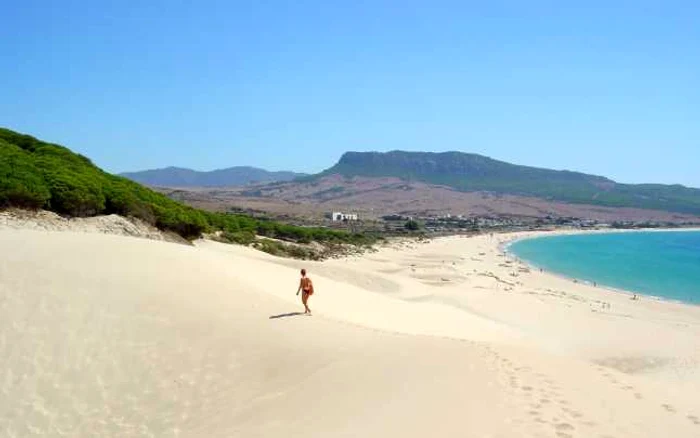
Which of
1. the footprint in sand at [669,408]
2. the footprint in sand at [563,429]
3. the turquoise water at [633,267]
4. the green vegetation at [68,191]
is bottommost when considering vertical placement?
the turquoise water at [633,267]

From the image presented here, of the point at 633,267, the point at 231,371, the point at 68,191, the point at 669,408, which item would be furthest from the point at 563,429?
the point at 633,267

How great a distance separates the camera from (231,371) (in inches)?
432

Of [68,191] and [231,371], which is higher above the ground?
[68,191]

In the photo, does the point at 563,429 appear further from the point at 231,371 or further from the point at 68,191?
the point at 68,191

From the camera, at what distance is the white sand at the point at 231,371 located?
8.94 metres

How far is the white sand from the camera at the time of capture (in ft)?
29.3

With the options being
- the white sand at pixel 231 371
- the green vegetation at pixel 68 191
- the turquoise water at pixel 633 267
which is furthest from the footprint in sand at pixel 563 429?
the turquoise water at pixel 633 267

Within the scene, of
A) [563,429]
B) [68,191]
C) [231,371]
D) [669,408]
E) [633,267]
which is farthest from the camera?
[633,267]

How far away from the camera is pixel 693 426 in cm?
898

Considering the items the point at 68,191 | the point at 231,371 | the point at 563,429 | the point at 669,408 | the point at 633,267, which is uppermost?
the point at 68,191

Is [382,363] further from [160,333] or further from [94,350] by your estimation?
[94,350]

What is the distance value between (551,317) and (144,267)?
76.6 ft

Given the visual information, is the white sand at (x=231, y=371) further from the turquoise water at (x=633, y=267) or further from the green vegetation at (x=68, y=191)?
the turquoise water at (x=633, y=267)

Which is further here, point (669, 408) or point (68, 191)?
point (68, 191)
